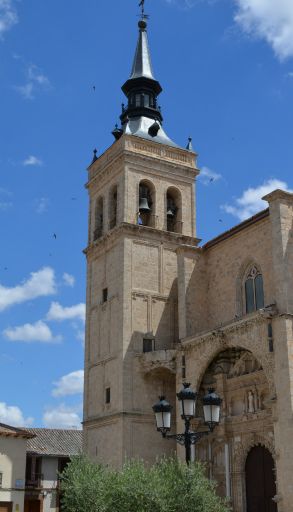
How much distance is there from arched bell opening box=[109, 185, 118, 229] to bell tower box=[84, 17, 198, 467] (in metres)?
0.05

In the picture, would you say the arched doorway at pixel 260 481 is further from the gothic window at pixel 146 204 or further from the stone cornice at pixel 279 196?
the gothic window at pixel 146 204

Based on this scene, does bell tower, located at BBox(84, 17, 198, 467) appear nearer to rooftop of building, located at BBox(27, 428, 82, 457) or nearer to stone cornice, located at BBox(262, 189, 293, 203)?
stone cornice, located at BBox(262, 189, 293, 203)

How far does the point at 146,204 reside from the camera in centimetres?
3372

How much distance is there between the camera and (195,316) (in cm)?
3128

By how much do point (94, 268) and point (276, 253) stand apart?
11827mm

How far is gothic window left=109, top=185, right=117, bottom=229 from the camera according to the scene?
34756mm

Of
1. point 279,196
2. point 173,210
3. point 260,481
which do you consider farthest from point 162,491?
point 173,210

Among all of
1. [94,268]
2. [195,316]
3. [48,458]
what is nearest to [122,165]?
[94,268]

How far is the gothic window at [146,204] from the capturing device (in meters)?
33.7

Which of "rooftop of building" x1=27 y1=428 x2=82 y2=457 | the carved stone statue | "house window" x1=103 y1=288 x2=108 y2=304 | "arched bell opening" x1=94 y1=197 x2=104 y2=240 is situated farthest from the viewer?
"rooftop of building" x1=27 y1=428 x2=82 y2=457

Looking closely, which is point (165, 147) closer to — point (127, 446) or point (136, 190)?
point (136, 190)

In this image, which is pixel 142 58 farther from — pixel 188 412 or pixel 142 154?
pixel 188 412

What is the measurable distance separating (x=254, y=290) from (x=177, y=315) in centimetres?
482

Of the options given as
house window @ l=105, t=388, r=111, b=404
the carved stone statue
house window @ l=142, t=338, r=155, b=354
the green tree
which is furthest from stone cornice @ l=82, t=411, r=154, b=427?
the green tree
